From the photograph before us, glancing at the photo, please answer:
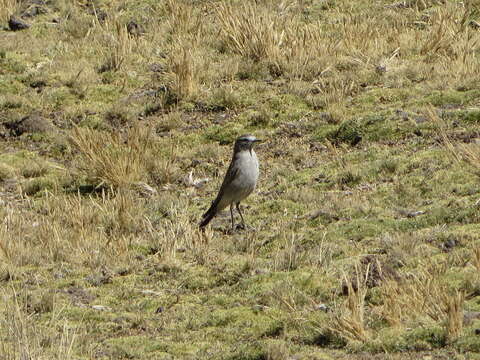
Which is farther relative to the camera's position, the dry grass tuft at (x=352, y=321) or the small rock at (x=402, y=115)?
the small rock at (x=402, y=115)

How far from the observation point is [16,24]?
67.1 feet

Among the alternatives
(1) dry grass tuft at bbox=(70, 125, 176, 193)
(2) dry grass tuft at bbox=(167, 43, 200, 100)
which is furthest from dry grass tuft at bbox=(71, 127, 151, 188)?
(2) dry grass tuft at bbox=(167, 43, 200, 100)

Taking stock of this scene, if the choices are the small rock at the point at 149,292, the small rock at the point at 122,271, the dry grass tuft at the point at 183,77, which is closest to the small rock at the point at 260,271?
the small rock at the point at 149,292

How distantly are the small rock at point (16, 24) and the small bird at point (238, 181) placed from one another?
9200mm

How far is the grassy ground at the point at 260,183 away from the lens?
346 inches

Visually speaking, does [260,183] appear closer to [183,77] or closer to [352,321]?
[183,77]

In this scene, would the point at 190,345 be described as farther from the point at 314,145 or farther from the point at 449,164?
the point at 314,145

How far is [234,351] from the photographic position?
28.0 feet

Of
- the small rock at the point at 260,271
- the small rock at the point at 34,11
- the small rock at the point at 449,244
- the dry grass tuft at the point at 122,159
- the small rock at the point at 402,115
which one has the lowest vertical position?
the dry grass tuft at the point at 122,159

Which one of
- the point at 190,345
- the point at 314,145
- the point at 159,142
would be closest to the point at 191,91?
the point at 159,142

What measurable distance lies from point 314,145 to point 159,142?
2532mm

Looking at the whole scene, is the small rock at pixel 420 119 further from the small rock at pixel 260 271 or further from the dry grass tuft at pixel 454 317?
the dry grass tuft at pixel 454 317

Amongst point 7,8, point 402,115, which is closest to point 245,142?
point 402,115

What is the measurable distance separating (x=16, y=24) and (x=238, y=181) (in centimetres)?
972
